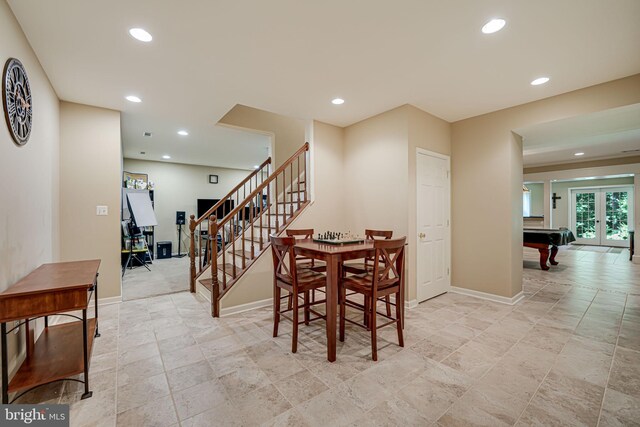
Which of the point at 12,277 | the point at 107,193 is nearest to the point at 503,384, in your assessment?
the point at 12,277

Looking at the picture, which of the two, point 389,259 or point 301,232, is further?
point 301,232

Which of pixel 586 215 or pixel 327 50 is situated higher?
pixel 327 50

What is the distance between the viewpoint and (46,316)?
1.90m

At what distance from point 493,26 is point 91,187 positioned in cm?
471

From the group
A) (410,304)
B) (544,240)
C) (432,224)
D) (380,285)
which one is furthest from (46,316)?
(544,240)

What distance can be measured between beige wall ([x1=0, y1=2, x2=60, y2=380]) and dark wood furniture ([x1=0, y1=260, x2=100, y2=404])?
0.13 metres

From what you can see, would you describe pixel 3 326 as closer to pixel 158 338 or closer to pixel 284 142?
pixel 158 338

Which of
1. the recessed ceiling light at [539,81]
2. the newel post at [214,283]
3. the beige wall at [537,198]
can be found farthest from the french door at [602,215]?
the newel post at [214,283]

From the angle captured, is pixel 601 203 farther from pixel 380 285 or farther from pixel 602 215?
pixel 380 285

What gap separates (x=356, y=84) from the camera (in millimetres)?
3131

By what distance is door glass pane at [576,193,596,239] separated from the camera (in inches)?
400

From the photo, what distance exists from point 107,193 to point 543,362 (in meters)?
5.14

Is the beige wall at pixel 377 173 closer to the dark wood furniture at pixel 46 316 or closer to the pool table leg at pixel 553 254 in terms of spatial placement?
the dark wood furniture at pixel 46 316

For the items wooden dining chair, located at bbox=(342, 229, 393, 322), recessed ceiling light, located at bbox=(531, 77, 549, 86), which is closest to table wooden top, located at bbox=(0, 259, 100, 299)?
wooden dining chair, located at bbox=(342, 229, 393, 322)
